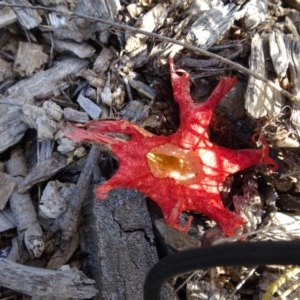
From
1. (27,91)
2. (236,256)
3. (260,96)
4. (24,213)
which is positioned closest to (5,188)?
(24,213)

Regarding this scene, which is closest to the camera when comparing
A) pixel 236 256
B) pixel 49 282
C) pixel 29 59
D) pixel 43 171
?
pixel 236 256

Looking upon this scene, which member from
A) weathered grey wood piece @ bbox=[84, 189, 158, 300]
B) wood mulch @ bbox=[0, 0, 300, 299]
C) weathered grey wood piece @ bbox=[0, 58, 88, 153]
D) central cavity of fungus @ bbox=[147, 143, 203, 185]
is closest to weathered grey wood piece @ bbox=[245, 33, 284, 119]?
wood mulch @ bbox=[0, 0, 300, 299]

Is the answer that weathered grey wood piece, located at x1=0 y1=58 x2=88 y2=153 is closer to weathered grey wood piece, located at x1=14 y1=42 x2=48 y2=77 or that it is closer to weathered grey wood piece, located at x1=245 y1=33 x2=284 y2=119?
weathered grey wood piece, located at x1=14 y1=42 x2=48 y2=77

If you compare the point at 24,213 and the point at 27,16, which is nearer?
the point at 24,213

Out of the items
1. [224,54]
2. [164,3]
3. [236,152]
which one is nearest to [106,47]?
[164,3]

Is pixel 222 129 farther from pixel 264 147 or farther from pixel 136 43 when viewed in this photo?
pixel 136 43

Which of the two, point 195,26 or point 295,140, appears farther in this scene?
point 195,26

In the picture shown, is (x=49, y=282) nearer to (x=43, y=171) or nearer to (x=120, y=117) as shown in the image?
(x=43, y=171)

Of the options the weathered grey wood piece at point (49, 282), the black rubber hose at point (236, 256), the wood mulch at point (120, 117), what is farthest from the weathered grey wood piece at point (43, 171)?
the black rubber hose at point (236, 256)
